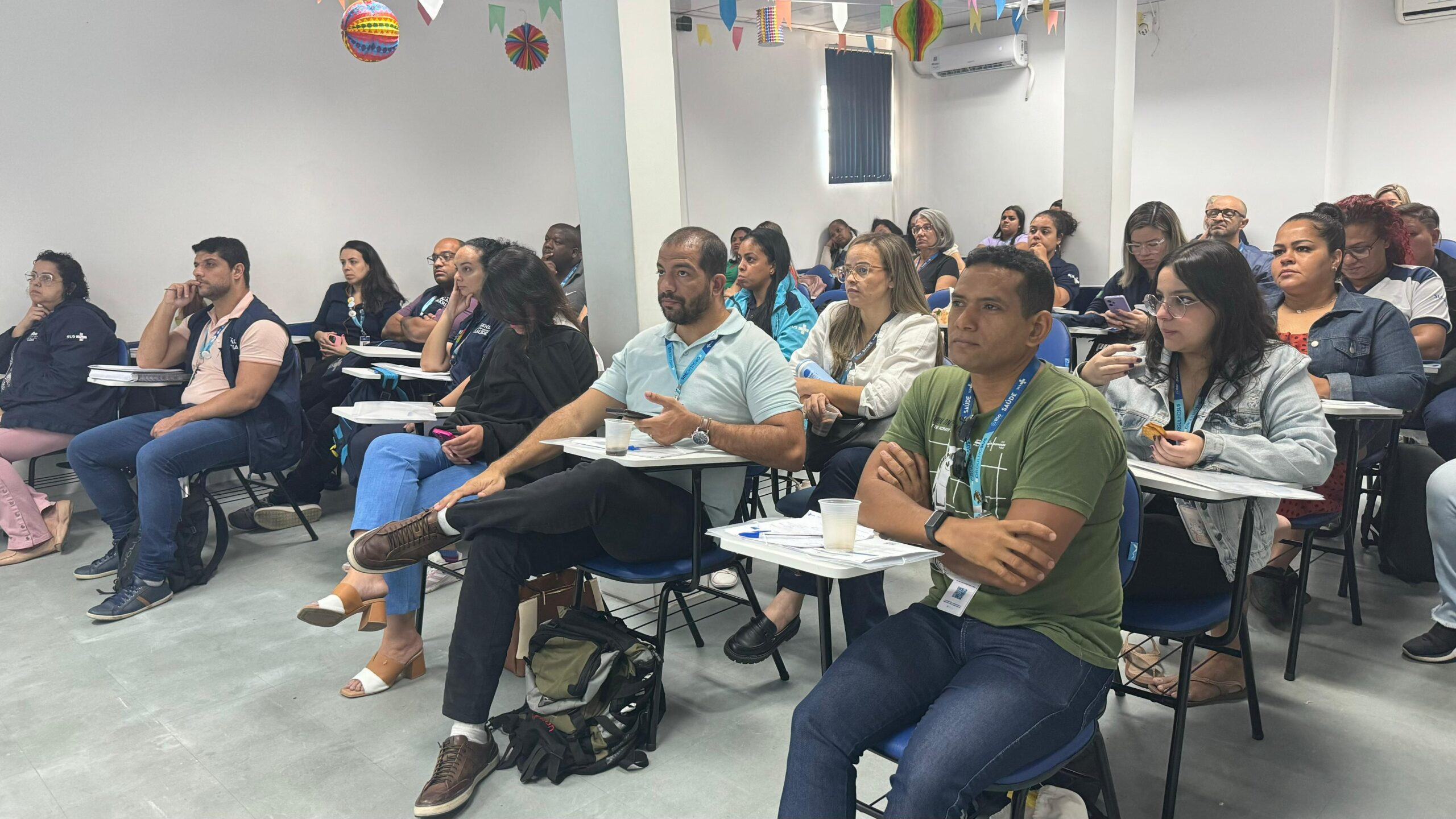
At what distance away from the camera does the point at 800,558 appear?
1.71m

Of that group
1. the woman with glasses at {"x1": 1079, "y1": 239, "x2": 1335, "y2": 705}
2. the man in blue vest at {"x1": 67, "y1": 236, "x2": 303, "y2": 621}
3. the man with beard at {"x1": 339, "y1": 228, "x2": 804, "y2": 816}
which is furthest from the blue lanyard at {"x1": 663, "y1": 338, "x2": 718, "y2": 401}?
the man in blue vest at {"x1": 67, "y1": 236, "x2": 303, "y2": 621}

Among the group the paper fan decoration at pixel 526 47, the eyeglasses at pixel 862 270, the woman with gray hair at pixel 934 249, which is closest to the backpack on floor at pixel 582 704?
the eyeglasses at pixel 862 270

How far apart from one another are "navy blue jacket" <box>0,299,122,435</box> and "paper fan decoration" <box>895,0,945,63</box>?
15.4 ft

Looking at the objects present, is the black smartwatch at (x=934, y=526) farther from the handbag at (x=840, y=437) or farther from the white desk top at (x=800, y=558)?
the handbag at (x=840, y=437)

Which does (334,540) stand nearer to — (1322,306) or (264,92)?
(264,92)

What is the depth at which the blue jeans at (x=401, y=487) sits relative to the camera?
9.89 feet

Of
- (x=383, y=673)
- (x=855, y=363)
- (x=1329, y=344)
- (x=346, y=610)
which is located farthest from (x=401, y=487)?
(x=1329, y=344)

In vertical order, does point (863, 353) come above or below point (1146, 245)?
below

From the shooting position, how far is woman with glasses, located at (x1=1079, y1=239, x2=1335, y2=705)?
2.20 metres

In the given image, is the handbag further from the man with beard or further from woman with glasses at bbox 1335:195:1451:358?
woman with glasses at bbox 1335:195:1451:358

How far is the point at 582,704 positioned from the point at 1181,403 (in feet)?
5.48

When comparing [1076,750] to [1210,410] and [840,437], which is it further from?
[840,437]

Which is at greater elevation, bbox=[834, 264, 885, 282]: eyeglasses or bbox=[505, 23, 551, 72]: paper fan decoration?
bbox=[505, 23, 551, 72]: paper fan decoration

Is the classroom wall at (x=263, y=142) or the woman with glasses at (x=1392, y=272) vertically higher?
the classroom wall at (x=263, y=142)
